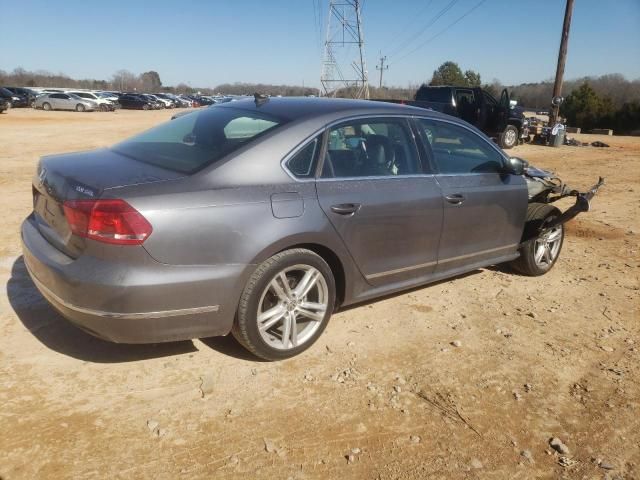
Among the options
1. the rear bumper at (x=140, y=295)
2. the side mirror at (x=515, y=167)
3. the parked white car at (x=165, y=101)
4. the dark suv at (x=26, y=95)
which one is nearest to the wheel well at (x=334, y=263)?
the rear bumper at (x=140, y=295)

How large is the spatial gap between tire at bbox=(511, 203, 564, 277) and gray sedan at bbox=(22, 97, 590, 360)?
75cm

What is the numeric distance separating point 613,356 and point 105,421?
3.42 meters

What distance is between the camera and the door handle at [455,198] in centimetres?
393

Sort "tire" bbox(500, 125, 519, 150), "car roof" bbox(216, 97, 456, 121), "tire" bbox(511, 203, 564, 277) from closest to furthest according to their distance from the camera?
"car roof" bbox(216, 97, 456, 121) < "tire" bbox(511, 203, 564, 277) < "tire" bbox(500, 125, 519, 150)

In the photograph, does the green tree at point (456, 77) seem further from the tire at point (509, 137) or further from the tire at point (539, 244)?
the tire at point (539, 244)

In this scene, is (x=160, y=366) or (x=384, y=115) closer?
(x=160, y=366)

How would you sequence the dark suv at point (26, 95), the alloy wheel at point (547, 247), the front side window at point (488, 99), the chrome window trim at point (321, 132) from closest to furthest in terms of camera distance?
1. the chrome window trim at point (321, 132)
2. the alloy wheel at point (547, 247)
3. the front side window at point (488, 99)
4. the dark suv at point (26, 95)

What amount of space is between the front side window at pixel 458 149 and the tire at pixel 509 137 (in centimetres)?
1413

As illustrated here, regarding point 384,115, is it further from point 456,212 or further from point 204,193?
point 204,193

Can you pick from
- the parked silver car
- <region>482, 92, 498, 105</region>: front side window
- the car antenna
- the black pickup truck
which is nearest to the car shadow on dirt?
the car antenna

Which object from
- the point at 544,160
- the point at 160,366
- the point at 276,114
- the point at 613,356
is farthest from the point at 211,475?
the point at 544,160

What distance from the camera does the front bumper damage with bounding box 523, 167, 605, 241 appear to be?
4761 mm

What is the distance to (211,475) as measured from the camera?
90.9 inches

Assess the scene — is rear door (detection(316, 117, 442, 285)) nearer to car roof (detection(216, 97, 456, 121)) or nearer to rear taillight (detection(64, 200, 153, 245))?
→ car roof (detection(216, 97, 456, 121))
